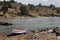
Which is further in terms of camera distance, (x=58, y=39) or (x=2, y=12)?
(x=2, y=12)

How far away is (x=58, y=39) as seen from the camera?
99.5ft

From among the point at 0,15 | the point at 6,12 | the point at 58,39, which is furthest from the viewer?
the point at 6,12

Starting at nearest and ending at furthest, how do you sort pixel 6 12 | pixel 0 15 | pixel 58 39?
pixel 58 39, pixel 0 15, pixel 6 12

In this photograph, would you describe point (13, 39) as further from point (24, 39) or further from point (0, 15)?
point (0, 15)

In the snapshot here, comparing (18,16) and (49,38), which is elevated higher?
(49,38)

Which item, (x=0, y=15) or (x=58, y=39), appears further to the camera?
(x=0, y=15)

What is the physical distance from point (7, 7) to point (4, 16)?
1716 centimetres

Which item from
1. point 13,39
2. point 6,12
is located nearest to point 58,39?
point 13,39

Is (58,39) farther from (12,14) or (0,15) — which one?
(12,14)

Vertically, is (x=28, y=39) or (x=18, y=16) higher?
(x=28, y=39)

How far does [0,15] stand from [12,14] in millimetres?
18354

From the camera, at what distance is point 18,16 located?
7692 inches

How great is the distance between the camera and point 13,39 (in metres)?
31.4

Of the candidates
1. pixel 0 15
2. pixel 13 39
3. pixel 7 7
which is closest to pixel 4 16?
pixel 0 15
